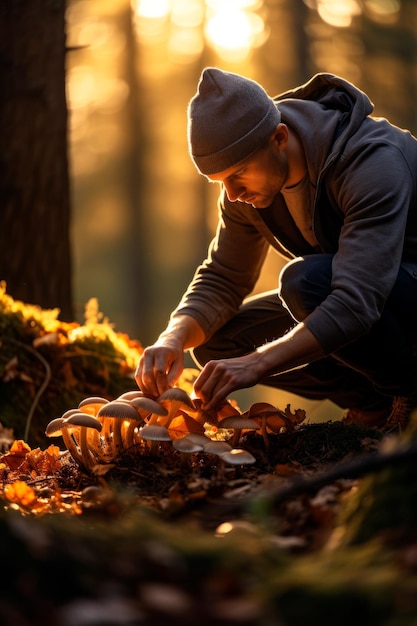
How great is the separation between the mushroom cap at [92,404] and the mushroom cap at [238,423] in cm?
59

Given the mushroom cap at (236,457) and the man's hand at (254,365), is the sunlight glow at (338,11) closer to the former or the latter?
the man's hand at (254,365)

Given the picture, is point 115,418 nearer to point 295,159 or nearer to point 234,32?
point 295,159

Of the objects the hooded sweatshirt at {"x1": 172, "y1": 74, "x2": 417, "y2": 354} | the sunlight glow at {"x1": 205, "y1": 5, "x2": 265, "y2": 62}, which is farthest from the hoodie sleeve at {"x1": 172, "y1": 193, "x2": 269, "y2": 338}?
the sunlight glow at {"x1": 205, "y1": 5, "x2": 265, "y2": 62}

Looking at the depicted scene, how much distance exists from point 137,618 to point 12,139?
5.22 m

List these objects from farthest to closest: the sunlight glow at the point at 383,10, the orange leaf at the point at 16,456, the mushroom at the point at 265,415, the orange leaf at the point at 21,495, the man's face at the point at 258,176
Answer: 1. the sunlight glow at the point at 383,10
2. the orange leaf at the point at 16,456
3. the man's face at the point at 258,176
4. the mushroom at the point at 265,415
5. the orange leaf at the point at 21,495

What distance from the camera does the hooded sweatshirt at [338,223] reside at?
3.46 meters

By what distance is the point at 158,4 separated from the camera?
21453mm

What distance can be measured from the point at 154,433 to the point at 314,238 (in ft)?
5.22

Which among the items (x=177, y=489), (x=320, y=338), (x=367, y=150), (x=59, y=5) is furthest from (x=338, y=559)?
(x=59, y=5)

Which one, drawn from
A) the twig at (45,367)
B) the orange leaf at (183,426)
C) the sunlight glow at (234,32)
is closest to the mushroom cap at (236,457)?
the orange leaf at (183,426)

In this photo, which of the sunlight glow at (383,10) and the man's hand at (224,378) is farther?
the sunlight glow at (383,10)

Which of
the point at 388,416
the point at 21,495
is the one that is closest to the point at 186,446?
the point at 21,495

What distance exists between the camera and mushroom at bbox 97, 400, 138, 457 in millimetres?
3254

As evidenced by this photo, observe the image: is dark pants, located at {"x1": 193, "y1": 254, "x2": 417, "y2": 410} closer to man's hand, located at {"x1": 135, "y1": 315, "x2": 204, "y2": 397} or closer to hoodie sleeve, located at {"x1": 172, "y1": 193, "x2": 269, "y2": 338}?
hoodie sleeve, located at {"x1": 172, "y1": 193, "x2": 269, "y2": 338}
